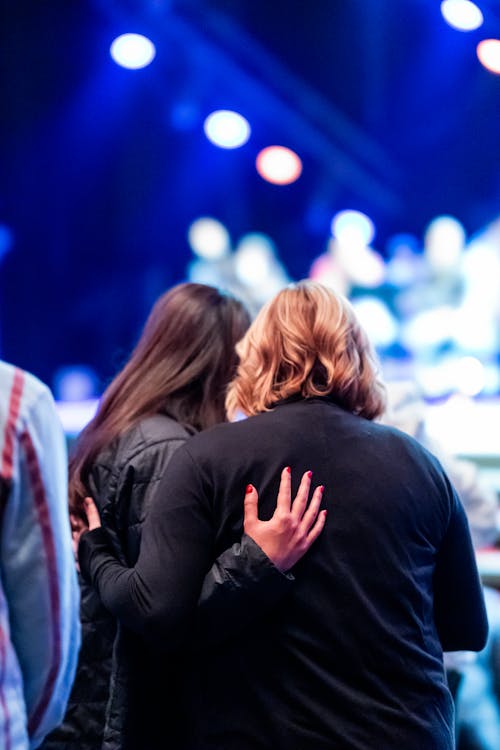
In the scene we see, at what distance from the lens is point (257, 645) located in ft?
4.50

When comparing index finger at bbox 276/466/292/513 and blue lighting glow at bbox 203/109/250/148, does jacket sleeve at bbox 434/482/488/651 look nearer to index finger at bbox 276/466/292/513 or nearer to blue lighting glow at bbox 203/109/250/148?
index finger at bbox 276/466/292/513

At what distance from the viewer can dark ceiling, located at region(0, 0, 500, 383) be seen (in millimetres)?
4527

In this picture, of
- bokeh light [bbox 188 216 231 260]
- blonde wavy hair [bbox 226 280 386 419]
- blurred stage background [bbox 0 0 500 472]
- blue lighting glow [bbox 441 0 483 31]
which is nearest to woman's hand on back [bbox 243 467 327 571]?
blonde wavy hair [bbox 226 280 386 419]

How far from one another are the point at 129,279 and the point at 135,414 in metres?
3.48

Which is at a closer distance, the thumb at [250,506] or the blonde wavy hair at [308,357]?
the thumb at [250,506]

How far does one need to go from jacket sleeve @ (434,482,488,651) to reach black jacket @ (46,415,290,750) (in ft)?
1.49

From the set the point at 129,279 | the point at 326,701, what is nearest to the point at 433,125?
the point at 129,279

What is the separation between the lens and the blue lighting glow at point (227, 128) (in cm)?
496

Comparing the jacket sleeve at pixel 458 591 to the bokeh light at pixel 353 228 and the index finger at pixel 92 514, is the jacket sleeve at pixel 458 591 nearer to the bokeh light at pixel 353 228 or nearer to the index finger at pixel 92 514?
the index finger at pixel 92 514

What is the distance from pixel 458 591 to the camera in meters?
1.50

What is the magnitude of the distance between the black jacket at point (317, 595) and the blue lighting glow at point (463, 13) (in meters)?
2.79

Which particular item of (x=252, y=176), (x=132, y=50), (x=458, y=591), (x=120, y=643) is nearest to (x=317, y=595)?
(x=458, y=591)

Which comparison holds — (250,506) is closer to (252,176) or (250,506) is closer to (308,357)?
(308,357)

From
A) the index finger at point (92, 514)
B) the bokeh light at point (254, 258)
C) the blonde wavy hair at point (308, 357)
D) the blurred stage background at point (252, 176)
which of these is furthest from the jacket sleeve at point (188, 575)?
the bokeh light at point (254, 258)
